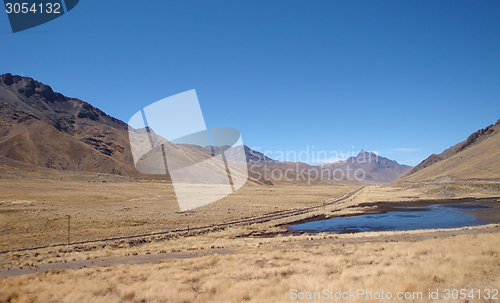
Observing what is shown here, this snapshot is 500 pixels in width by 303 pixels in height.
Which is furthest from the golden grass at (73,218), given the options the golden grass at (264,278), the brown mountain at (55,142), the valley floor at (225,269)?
the brown mountain at (55,142)

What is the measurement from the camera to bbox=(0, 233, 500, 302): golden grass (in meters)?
9.90

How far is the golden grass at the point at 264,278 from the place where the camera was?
32.5 feet

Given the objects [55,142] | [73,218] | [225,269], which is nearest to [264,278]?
[225,269]

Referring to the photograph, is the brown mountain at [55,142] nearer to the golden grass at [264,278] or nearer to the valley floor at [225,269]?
the valley floor at [225,269]

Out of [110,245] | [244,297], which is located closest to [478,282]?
[244,297]

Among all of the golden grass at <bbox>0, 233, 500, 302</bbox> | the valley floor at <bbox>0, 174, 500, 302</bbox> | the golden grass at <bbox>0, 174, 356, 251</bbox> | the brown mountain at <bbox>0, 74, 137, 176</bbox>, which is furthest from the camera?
the brown mountain at <bbox>0, 74, 137, 176</bbox>

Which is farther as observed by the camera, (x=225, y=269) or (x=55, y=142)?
(x=55, y=142)

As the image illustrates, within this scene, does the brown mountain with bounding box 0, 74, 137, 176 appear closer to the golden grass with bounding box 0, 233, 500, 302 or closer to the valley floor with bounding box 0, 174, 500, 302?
the valley floor with bounding box 0, 174, 500, 302

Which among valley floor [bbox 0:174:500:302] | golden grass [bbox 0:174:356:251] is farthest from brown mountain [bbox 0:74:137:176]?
valley floor [bbox 0:174:500:302]

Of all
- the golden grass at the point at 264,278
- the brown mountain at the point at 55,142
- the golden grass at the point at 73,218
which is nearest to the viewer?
the golden grass at the point at 264,278

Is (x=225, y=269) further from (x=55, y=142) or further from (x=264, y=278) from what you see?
(x=55, y=142)

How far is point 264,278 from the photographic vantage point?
12.5 metres

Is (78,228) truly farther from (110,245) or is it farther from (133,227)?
(110,245)

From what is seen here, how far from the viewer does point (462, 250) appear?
1457 centimetres
